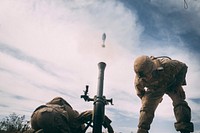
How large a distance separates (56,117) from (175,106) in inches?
186

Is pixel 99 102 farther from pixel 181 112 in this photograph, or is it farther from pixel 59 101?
pixel 181 112

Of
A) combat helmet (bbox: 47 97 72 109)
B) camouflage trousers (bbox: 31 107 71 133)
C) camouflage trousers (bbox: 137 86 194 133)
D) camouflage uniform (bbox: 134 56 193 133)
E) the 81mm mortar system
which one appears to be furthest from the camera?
combat helmet (bbox: 47 97 72 109)

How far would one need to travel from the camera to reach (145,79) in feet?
31.8

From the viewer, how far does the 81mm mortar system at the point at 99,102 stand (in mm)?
8969

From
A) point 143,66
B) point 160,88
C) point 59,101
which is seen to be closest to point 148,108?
point 160,88

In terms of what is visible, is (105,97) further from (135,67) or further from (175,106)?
(175,106)

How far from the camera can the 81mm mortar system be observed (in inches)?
353

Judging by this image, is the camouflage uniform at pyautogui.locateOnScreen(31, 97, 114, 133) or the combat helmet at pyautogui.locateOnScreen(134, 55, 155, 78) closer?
the combat helmet at pyautogui.locateOnScreen(134, 55, 155, 78)

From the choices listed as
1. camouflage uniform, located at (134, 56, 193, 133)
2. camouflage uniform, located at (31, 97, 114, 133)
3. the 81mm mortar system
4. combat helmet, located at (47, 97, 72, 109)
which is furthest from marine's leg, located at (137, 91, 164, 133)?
combat helmet, located at (47, 97, 72, 109)

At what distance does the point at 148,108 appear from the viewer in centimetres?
959

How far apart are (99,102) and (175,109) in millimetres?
3004

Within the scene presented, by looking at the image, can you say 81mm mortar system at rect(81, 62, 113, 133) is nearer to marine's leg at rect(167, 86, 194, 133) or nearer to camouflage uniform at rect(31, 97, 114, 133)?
camouflage uniform at rect(31, 97, 114, 133)

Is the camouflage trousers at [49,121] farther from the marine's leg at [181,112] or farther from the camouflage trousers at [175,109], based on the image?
the marine's leg at [181,112]

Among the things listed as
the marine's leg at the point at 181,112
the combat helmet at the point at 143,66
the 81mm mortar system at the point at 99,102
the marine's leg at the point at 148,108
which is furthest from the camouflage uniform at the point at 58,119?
the marine's leg at the point at 181,112
